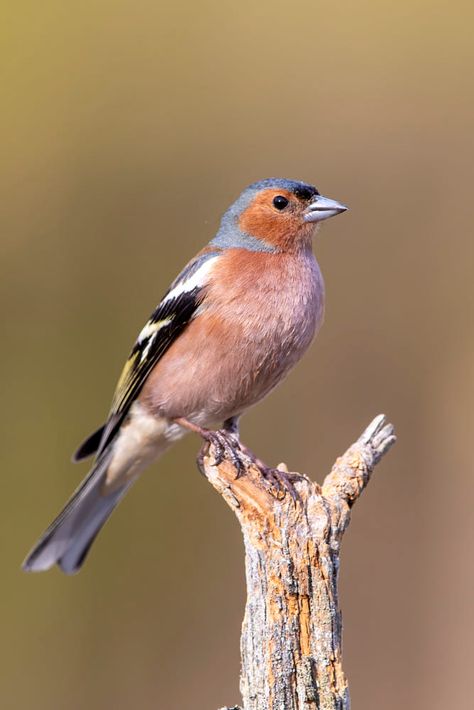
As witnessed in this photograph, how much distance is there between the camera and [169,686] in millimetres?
5438

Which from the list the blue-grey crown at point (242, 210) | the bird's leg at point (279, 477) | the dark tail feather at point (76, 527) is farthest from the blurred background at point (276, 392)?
the bird's leg at point (279, 477)

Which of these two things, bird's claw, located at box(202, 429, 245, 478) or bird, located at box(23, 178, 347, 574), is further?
bird, located at box(23, 178, 347, 574)

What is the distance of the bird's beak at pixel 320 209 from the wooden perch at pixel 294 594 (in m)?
1.41

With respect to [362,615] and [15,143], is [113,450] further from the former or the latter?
[15,143]

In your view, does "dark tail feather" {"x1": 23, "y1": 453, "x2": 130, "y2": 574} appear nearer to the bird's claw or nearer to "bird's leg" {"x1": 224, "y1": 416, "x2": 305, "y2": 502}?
the bird's claw

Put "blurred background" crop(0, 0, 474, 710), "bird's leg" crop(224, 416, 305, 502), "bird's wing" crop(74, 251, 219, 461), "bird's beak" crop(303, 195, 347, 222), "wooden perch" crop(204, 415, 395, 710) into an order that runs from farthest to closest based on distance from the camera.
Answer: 1. "blurred background" crop(0, 0, 474, 710)
2. "bird's beak" crop(303, 195, 347, 222)
3. "bird's wing" crop(74, 251, 219, 461)
4. "bird's leg" crop(224, 416, 305, 502)
5. "wooden perch" crop(204, 415, 395, 710)

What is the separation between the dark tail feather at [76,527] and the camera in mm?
4461

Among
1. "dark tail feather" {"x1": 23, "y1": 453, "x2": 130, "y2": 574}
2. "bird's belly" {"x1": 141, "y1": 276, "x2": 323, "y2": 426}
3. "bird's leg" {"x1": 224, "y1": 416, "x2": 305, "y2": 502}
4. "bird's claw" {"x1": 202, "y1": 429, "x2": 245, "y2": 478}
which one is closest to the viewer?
"bird's leg" {"x1": 224, "y1": 416, "x2": 305, "y2": 502}

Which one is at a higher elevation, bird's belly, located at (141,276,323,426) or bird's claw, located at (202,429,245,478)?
bird's belly, located at (141,276,323,426)

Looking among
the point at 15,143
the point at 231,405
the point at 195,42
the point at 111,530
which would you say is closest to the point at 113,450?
the point at 231,405

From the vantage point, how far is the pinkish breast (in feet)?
13.0

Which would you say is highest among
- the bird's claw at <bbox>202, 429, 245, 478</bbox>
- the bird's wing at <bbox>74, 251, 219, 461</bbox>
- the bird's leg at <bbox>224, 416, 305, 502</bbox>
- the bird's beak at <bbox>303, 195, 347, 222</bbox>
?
the bird's beak at <bbox>303, 195, 347, 222</bbox>

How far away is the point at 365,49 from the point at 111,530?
11.7ft

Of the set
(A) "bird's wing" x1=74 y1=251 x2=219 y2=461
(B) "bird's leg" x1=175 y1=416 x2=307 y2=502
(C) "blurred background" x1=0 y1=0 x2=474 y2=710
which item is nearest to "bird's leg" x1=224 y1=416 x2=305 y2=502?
(B) "bird's leg" x1=175 y1=416 x2=307 y2=502
